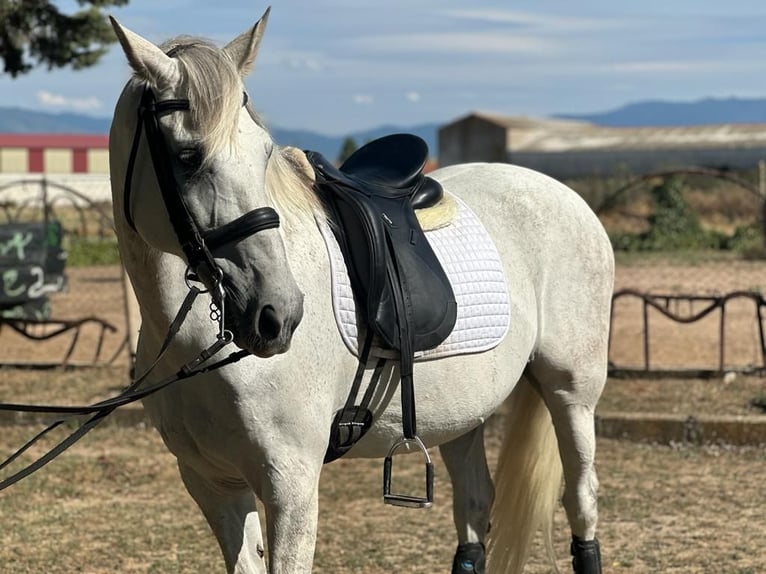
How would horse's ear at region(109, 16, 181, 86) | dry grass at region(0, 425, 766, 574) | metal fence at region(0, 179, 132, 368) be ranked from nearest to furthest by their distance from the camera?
horse's ear at region(109, 16, 181, 86), dry grass at region(0, 425, 766, 574), metal fence at region(0, 179, 132, 368)

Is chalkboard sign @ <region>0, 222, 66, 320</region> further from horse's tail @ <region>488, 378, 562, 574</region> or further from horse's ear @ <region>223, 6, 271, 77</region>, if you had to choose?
horse's ear @ <region>223, 6, 271, 77</region>

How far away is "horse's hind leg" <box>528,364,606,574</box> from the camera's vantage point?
3852 millimetres

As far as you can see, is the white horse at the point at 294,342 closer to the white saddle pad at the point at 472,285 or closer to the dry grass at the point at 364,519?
the white saddle pad at the point at 472,285

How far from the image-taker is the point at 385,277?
3066 millimetres

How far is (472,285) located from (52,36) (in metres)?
8.43

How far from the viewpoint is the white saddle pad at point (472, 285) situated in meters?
3.36

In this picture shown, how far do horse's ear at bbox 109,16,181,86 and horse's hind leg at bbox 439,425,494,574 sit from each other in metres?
2.03

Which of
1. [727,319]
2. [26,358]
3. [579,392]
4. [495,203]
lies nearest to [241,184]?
[495,203]

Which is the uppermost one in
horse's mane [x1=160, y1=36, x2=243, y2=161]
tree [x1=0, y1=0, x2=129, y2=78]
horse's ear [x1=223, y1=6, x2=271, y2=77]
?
tree [x1=0, y1=0, x2=129, y2=78]

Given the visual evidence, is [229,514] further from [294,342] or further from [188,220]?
[188,220]

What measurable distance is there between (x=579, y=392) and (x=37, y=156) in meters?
72.0

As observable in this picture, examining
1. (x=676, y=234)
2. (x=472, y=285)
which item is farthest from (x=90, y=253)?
(x=472, y=285)

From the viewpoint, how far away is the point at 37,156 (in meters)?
71.3

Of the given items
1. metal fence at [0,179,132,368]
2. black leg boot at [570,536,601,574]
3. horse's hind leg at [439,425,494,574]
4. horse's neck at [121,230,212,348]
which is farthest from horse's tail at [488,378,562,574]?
metal fence at [0,179,132,368]
